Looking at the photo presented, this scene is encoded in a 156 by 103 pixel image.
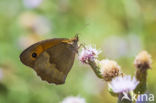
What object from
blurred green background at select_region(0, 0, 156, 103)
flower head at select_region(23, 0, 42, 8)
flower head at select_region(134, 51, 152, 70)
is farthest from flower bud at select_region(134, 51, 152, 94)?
flower head at select_region(23, 0, 42, 8)

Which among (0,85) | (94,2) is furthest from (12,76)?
(94,2)

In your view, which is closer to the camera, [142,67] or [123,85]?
[123,85]

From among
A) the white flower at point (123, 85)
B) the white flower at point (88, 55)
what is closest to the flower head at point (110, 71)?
the white flower at point (123, 85)

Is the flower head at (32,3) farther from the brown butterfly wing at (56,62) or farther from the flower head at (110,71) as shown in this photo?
the flower head at (110,71)

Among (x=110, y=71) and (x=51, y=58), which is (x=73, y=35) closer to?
(x=51, y=58)

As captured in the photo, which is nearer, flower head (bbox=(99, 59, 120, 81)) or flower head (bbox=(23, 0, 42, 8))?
flower head (bbox=(99, 59, 120, 81))

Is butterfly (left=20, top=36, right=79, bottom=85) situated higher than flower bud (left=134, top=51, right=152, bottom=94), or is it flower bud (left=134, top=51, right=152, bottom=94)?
butterfly (left=20, top=36, right=79, bottom=85)

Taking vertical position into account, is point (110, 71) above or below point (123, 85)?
above

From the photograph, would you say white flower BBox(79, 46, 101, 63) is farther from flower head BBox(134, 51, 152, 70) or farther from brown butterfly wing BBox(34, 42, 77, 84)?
flower head BBox(134, 51, 152, 70)

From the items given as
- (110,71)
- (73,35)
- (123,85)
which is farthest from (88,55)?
(73,35)
